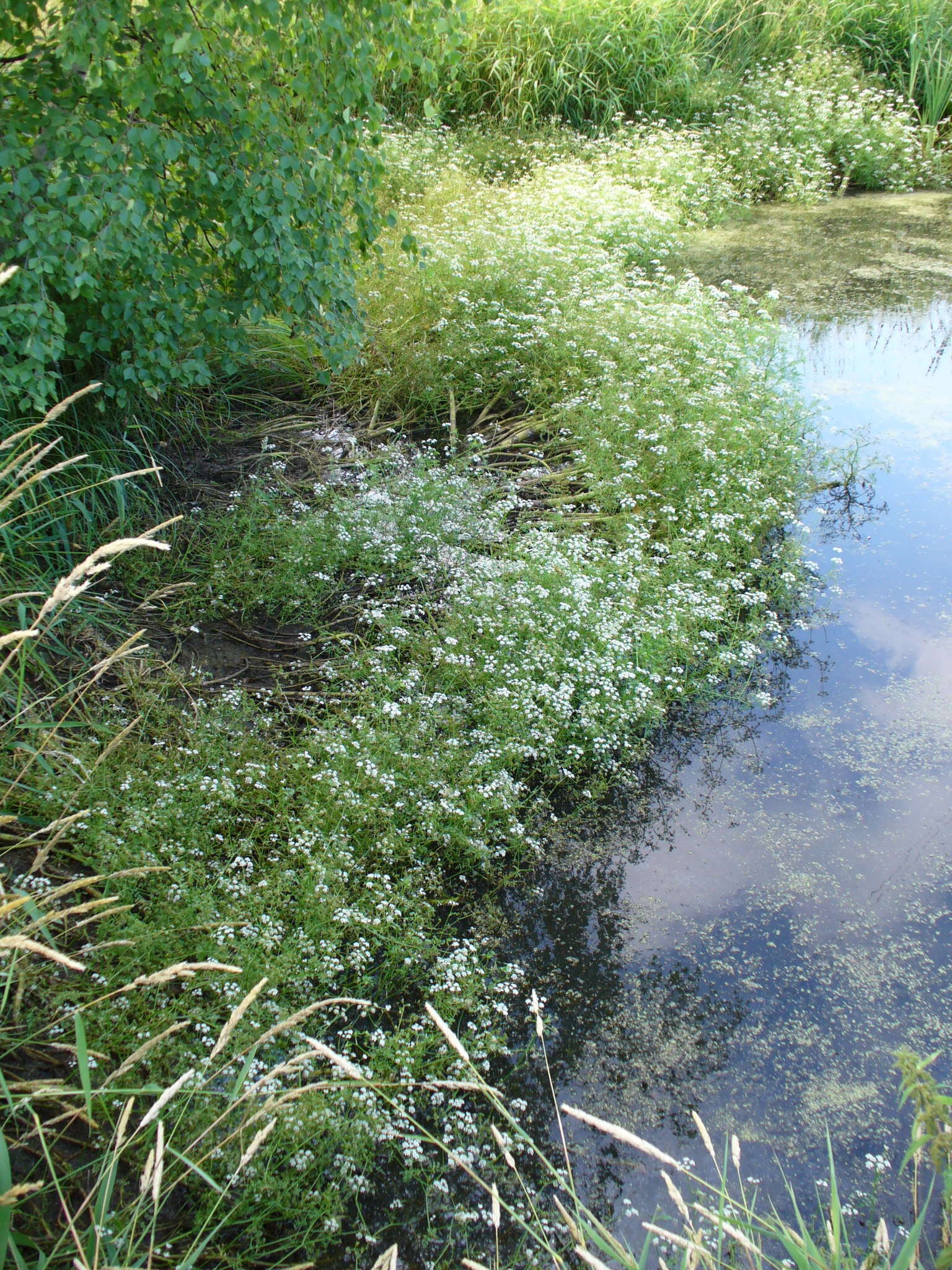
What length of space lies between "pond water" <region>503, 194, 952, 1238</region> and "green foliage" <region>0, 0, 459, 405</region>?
8.55 feet

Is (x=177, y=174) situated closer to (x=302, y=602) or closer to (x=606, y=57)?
(x=302, y=602)

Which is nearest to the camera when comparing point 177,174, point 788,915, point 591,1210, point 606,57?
point 591,1210

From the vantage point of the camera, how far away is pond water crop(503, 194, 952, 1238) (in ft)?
8.05

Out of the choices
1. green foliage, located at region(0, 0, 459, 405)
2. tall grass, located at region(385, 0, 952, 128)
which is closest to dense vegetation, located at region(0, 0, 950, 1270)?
green foliage, located at region(0, 0, 459, 405)

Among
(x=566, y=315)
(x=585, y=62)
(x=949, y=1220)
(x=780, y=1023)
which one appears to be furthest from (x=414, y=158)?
(x=949, y=1220)

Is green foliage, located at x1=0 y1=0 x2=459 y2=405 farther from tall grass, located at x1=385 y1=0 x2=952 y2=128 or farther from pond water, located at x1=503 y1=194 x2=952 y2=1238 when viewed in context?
tall grass, located at x1=385 y1=0 x2=952 y2=128

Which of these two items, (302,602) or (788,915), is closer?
(788,915)

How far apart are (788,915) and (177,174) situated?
3.75 m

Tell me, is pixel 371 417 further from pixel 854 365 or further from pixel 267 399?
pixel 854 365

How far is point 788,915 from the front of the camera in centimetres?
302

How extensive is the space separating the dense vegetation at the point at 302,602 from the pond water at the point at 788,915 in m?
0.22

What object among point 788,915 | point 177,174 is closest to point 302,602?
point 177,174

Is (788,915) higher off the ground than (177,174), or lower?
lower

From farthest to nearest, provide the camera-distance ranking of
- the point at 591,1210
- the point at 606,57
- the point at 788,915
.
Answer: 1. the point at 606,57
2. the point at 788,915
3. the point at 591,1210
